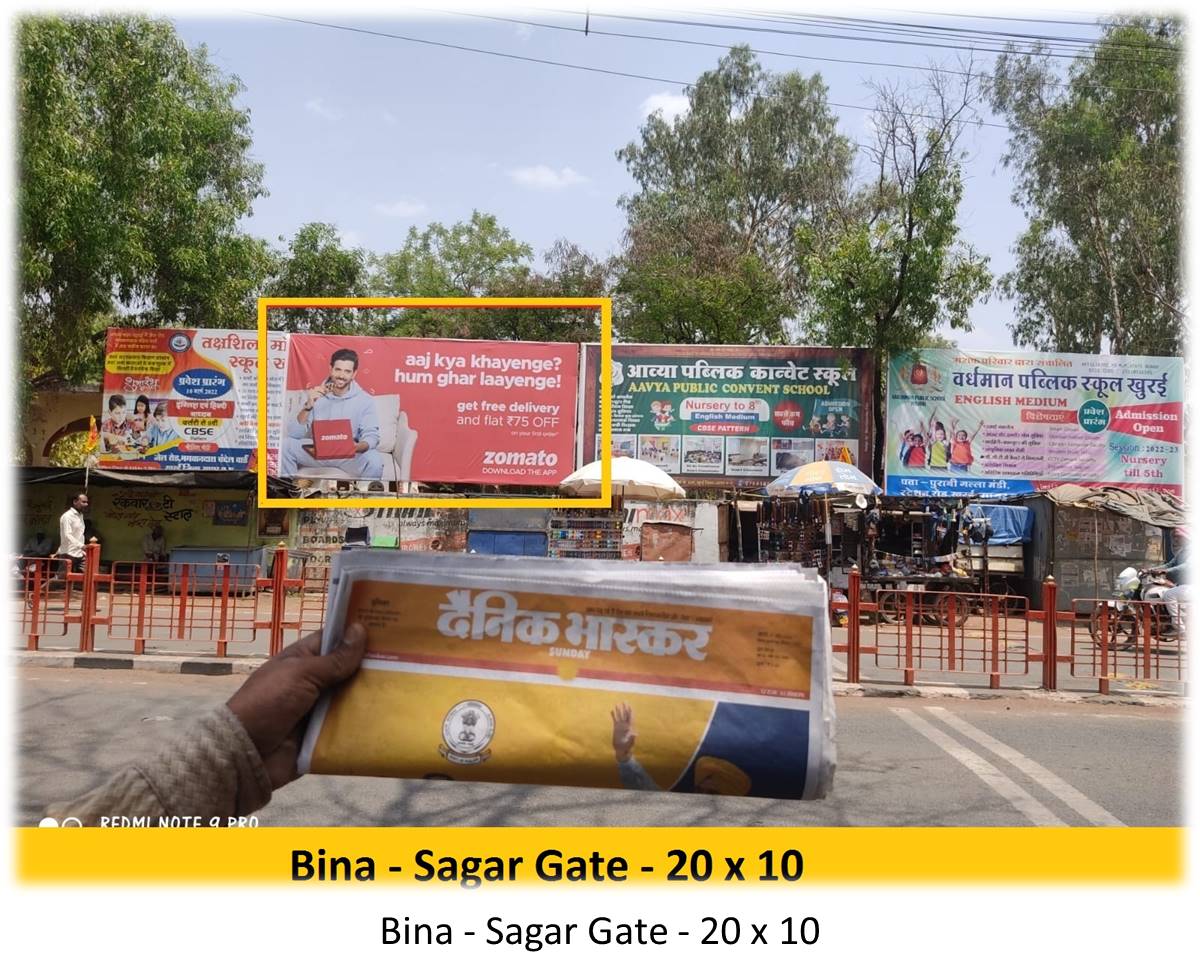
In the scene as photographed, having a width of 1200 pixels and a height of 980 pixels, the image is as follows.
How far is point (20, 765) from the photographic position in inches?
211

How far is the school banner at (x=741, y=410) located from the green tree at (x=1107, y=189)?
1172cm

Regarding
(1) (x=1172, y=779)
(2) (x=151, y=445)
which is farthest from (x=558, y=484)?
(1) (x=1172, y=779)

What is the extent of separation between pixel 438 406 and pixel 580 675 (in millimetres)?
17466

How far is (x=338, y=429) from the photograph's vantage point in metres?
19.1

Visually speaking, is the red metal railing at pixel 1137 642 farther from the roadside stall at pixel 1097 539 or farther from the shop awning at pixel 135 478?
the shop awning at pixel 135 478

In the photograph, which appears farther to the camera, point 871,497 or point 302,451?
point 302,451

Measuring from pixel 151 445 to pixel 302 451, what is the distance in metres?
2.94

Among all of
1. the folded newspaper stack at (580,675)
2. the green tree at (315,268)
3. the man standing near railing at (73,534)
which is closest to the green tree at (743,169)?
the green tree at (315,268)

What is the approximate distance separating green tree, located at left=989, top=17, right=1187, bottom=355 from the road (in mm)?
20849

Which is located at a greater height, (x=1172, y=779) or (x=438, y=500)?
(x=438, y=500)

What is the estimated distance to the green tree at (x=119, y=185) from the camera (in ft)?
44.3

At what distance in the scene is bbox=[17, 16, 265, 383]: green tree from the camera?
1351cm

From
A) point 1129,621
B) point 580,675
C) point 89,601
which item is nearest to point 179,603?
point 89,601

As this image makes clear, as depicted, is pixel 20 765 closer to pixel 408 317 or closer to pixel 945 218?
pixel 945 218
